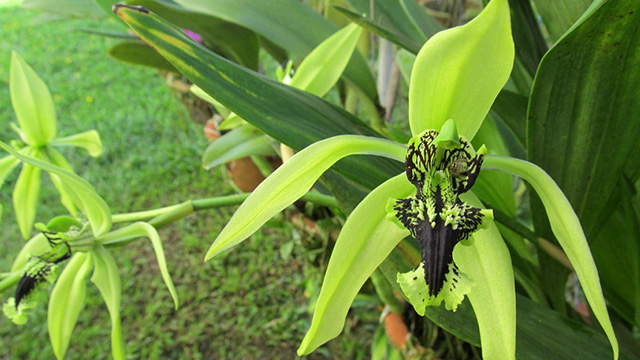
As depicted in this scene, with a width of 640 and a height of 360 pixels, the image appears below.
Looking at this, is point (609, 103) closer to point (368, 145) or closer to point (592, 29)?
point (592, 29)

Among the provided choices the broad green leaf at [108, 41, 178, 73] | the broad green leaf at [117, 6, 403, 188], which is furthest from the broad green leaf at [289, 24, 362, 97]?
the broad green leaf at [108, 41, 178, 73]

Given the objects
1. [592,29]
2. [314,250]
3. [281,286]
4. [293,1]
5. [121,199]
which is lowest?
[121,199]

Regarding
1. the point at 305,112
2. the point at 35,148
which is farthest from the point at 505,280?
the point at 35,148

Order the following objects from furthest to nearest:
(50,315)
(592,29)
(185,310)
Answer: (185,310) → (50,315) → (592,29)

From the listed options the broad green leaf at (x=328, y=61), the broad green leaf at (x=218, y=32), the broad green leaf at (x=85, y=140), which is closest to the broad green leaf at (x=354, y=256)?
the broad green leaf at (x=328, y=61)

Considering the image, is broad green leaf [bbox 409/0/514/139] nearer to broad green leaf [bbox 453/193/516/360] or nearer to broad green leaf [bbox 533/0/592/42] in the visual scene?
broad green leaf [bbox 453/193/516/360]

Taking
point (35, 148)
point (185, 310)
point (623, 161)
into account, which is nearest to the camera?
point (623, 161)
